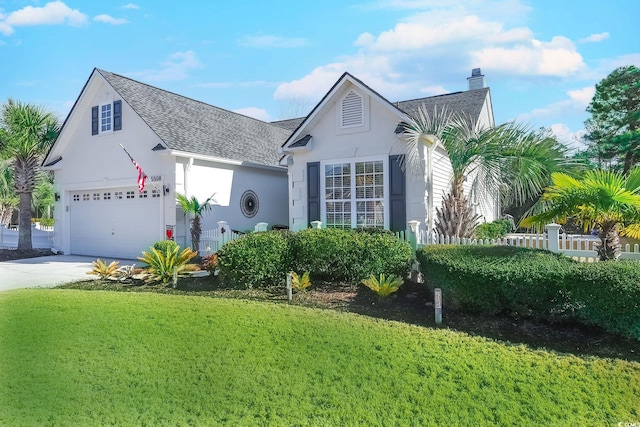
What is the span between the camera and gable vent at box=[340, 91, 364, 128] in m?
12.0

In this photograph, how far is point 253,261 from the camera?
8.45 m

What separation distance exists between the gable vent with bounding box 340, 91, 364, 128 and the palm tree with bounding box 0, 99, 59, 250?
11275mm

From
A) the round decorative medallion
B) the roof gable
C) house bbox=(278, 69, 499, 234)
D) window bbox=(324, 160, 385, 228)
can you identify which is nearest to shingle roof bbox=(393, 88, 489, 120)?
the roof gable

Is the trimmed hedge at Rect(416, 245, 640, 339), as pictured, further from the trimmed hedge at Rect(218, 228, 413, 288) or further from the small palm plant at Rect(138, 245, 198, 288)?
the small palm plant at Rect(138, 245, 198, 288)

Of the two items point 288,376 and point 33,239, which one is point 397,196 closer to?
point 288,376

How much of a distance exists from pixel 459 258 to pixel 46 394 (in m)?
5.67

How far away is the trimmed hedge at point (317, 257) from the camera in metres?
8.31

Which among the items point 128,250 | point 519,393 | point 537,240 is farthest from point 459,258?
point 128,250

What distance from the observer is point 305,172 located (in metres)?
12.9

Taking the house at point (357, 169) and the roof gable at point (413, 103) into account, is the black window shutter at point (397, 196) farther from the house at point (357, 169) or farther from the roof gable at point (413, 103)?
the roof gable at point (413, 103)

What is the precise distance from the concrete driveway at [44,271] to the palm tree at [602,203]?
10.5 m

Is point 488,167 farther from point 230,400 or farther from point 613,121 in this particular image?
point 613,121

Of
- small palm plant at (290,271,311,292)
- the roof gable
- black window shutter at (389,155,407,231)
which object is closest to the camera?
small palm plant at (290,271,311,292)

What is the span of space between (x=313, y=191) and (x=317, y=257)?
4348mm
